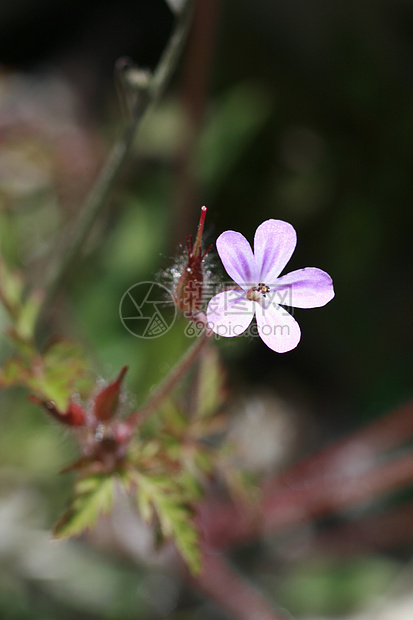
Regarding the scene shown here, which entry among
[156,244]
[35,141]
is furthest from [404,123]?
[35,141]

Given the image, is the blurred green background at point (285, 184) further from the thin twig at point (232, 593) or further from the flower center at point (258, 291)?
the flower center at point (258, 291)

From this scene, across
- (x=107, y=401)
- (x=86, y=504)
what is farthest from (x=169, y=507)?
(x=107, y=401)

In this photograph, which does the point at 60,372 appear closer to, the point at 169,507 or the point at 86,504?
the point at 86,504

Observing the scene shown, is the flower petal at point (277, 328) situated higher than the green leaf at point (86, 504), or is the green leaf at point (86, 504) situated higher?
the flower petal at point (277, 328)

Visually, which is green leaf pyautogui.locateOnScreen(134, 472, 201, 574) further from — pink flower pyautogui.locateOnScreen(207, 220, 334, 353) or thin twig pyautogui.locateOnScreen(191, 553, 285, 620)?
thin twig pyautogui.locateOnScreen(191, 553, 285, 620)

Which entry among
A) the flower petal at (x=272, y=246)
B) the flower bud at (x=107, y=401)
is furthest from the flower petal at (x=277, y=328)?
the flower bud at (x=107, y=401)

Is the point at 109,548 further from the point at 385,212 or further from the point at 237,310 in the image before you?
the point at 385,212

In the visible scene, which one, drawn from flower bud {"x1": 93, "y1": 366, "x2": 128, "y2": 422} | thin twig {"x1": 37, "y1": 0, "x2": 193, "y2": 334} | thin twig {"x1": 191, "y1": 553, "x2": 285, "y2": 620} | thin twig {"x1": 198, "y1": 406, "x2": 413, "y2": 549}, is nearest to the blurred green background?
thin twig {"x1": 198, "y1": 406, "x2": 413, "y2": 549}
